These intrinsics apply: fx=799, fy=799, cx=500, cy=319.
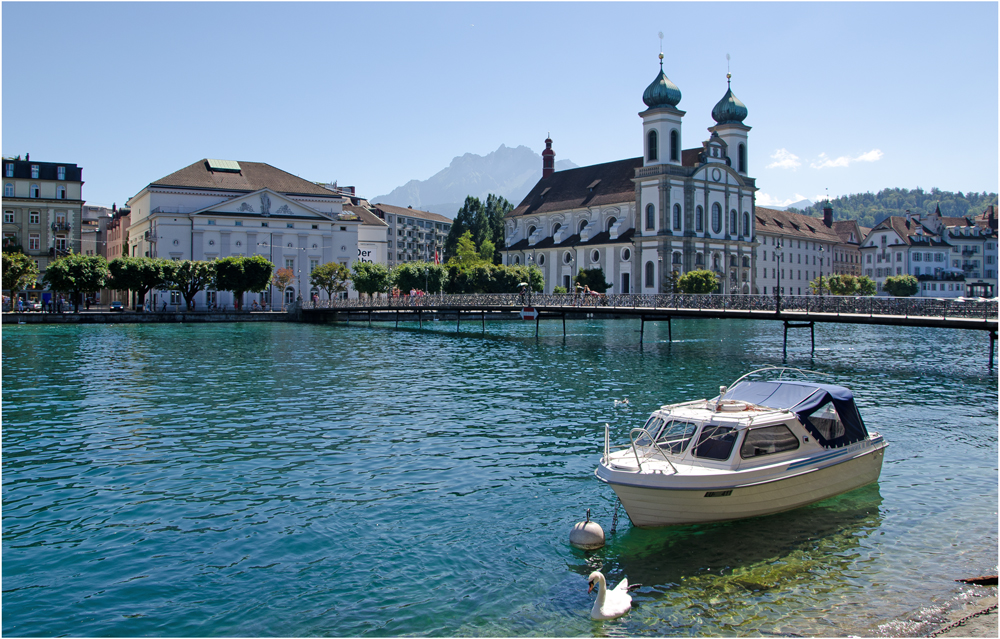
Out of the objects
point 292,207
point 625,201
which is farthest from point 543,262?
point 292,207

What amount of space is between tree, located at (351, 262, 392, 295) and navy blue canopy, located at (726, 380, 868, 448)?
9629cm

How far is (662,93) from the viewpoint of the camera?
4412 inches

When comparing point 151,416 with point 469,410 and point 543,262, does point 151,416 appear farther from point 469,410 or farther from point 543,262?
point 543,262

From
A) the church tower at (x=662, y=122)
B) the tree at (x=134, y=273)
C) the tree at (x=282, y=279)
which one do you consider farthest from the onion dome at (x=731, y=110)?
the tree at (x=134, y=273)

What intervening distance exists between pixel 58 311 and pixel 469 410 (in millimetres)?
77911

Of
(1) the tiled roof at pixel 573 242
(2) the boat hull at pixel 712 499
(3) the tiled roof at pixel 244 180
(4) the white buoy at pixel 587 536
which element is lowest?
(4) the white buoy at pixel 587 536

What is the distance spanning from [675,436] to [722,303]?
4575 cm

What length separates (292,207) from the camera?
390 ft

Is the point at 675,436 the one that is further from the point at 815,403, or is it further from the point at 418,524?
the point at 418,524

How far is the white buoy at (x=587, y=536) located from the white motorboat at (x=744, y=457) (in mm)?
882

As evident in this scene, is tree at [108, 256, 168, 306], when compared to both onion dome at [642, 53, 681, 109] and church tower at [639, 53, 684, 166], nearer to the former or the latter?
church tower at [639, 53, 684, 166]

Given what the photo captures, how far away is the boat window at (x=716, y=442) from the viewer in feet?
52.8

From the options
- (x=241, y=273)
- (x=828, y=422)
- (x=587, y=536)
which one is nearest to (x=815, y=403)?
(x=828, y=422)

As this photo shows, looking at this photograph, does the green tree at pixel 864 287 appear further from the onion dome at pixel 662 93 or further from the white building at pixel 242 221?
the white building at pixel 242 221
